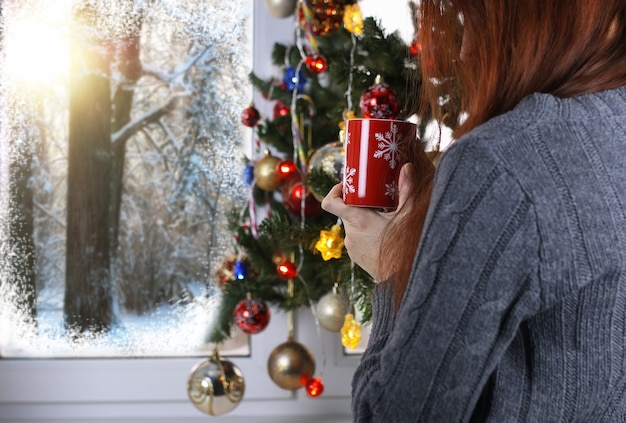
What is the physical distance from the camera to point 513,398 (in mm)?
669

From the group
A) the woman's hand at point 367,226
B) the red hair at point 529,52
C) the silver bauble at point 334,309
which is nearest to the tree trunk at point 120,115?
the silver bauble at point 334,309

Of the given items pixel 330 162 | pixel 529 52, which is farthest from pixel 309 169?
pixel 529 52

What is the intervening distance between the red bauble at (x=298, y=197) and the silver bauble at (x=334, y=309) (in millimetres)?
172

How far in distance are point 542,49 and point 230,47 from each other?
49.8 inches

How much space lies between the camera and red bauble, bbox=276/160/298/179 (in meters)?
1.46

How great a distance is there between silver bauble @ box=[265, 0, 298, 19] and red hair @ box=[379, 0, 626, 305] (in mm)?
861

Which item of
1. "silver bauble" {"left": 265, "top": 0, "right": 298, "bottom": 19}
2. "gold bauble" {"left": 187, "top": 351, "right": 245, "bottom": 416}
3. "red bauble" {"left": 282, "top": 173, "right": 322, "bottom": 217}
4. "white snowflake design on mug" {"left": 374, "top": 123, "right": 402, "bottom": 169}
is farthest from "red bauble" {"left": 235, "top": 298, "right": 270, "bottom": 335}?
"white snowflake design on mug" {"left": 374, "top": 123, "right": 402, "bottom": 169}

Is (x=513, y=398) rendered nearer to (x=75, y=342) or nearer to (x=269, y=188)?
(x=269, y=188)

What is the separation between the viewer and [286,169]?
1463 millimetres

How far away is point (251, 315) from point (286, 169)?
324 millimetres

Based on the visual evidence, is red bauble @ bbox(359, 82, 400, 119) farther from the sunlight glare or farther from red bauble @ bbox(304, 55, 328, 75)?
the sunlight glare

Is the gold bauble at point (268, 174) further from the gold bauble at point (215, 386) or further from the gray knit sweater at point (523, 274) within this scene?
the gray knit sweater at point (523, 274)

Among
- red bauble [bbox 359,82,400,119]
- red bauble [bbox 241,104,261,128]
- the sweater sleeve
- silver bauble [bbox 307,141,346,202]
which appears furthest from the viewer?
red bauble [bbox 241,104,261,128]

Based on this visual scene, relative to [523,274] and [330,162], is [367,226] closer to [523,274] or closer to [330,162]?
[523,274]
